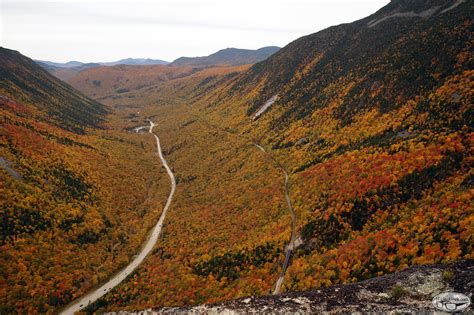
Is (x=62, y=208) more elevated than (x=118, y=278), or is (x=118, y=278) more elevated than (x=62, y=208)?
(x=62, y=208)

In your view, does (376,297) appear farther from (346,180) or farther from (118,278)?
(118,278)

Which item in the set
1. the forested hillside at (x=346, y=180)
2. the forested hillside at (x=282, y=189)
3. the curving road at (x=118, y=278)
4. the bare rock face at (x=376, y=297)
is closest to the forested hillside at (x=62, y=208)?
the forested hillside at (x=282, y=189)

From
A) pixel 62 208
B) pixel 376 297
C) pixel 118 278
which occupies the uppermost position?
pixel 62 208

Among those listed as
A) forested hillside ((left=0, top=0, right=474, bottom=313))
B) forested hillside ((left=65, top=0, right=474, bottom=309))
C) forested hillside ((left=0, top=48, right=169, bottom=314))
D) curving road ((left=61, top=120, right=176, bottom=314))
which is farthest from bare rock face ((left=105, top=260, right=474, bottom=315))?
forested hillside ((left=0, top=48, right=169, bottom=314))

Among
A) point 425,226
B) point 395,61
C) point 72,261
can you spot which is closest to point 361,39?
point 395,61

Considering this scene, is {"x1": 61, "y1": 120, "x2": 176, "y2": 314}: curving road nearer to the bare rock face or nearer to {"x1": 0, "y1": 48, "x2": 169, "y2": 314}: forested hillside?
{"x1": 0, "y1": 48, "x2": 169, "y2": 314}: forested hillside

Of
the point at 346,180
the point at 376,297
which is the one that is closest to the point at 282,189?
the point at 346,180

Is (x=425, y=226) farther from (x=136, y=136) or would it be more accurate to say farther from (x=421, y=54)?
(x=136, y=136)
